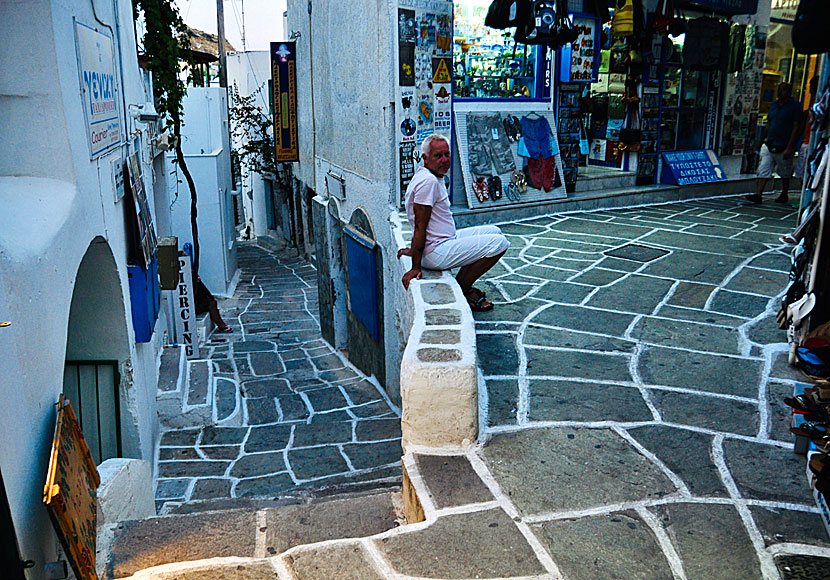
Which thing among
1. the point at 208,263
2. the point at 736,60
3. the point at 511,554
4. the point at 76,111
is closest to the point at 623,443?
the point at 511,554

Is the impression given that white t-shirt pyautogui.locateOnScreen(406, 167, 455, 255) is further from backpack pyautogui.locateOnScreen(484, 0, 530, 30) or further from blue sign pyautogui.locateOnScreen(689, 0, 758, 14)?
blue sign pyautogui.locateOnScreen(689, 0, 758, 14)

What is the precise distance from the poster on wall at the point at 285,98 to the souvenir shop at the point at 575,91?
5556 millimetres

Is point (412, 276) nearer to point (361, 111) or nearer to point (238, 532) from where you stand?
point (238, 532)

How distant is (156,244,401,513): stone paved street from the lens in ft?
20.7

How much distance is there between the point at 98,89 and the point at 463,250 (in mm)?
2826

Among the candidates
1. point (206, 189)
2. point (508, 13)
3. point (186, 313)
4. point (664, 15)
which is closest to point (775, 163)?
point (664, 15)

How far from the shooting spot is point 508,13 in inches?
352

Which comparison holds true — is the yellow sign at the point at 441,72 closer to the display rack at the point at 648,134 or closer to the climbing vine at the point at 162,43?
the climbing vine at the point at 162,43

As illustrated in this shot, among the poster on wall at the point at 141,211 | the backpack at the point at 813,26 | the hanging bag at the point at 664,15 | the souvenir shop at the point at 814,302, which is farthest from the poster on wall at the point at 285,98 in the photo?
the backpack at the point at 813,26

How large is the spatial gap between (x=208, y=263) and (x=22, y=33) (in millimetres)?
12735

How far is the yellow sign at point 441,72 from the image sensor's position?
8047mm

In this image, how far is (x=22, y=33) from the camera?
11.9 ft

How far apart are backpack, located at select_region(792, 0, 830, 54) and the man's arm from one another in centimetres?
249

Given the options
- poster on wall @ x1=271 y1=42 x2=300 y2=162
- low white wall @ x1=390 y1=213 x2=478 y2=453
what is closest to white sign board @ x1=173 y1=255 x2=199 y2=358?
poster on wall @ x1=271 y1=42 x2=300 y2=162
